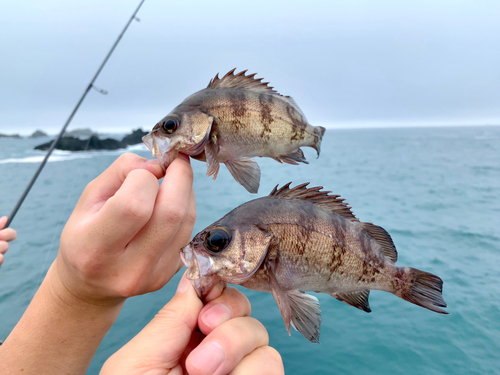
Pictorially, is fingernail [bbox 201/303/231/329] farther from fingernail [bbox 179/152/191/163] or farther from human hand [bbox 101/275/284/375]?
fingernail [bbox 179/152/191/163]

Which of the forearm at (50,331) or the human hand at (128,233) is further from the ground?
the human hand at (128,233)

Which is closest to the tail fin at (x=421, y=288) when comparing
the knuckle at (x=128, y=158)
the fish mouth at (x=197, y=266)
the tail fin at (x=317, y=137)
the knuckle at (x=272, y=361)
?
the knuckle at (x=272, y=361)

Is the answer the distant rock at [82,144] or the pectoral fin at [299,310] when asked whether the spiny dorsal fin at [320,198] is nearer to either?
the pectoral fin at [299,310]

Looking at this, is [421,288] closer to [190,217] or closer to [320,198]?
[320,198]

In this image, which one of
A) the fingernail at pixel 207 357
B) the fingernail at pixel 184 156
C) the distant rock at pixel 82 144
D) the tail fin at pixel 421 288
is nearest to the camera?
the fingernail at pixel 207 357

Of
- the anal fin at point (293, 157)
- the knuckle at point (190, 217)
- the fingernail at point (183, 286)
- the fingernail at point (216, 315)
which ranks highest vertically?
the anal fin at point (293, 157)

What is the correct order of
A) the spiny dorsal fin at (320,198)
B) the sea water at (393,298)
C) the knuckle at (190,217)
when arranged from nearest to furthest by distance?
the spiny dorsal fin at (320,198) < the knuckle at (190,217) < the sea water at (393,298)

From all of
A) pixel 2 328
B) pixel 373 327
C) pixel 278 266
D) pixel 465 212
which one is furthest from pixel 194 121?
pixel 465 212
